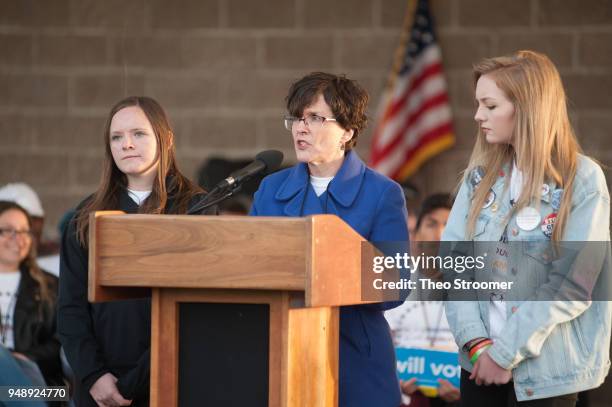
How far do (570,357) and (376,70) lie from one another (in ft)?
13.9

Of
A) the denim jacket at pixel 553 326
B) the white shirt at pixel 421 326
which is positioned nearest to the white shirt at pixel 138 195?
the denim jacket at pixel 553 326

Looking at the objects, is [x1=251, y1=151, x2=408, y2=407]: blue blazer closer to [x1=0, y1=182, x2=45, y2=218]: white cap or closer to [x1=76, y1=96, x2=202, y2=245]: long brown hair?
[x1=76, y1=96, x2=202, y2=245]: long brown hair

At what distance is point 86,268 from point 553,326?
1.57 metres

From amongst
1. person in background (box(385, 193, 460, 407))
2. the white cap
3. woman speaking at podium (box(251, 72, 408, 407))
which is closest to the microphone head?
woman speaking at podium (box(251, 72, 408, 407))

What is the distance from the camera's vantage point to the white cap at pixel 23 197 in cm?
618

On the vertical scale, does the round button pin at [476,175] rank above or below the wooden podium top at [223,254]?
above

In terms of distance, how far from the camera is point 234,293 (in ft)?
9.98

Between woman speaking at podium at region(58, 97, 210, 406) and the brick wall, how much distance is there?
11.4 ft

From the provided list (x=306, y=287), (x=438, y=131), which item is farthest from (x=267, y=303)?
(x=438, y=131)

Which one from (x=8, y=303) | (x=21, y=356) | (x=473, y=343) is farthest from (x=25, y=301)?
(x=473, y=343)

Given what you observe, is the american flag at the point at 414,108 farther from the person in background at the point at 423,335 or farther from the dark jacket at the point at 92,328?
the dark jacket at the point at 92,328

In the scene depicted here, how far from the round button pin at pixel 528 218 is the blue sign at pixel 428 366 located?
1.75 meters

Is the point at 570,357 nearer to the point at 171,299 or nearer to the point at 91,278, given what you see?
the point at 171,299

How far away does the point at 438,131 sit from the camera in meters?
7.17
